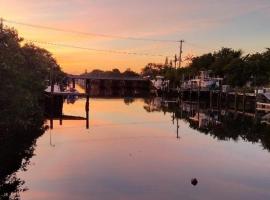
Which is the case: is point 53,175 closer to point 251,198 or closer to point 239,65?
point 251,198

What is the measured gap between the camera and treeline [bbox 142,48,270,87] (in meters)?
97.2

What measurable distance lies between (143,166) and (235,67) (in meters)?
77.5

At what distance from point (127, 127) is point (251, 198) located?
28.9 m

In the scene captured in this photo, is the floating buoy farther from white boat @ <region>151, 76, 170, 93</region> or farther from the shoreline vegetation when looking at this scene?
white boat @ <region>151, 76, 170, 93</region>

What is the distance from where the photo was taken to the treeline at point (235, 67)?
97181 millimetres

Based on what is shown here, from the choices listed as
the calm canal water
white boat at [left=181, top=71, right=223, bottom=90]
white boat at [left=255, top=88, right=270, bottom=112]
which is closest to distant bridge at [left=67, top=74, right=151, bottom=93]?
white boat at [left=181, top=71, right=223, bottom=90]

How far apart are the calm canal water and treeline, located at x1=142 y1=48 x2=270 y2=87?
53.4 m

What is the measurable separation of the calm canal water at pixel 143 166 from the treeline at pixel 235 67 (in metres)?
53.4

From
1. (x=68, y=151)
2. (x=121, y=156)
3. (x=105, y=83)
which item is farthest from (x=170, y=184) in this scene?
(x=105, y=83)

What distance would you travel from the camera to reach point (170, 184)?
79.0 ft

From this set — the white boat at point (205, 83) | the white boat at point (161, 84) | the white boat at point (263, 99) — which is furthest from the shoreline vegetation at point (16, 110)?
the white boat at point (161, 84)

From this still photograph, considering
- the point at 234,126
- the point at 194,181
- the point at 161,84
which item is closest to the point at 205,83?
the point at 161,84

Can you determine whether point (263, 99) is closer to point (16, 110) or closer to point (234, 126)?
point (234, 126)

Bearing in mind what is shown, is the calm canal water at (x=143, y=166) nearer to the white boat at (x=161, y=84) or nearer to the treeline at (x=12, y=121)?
the treeline at (x=12, y=121)
